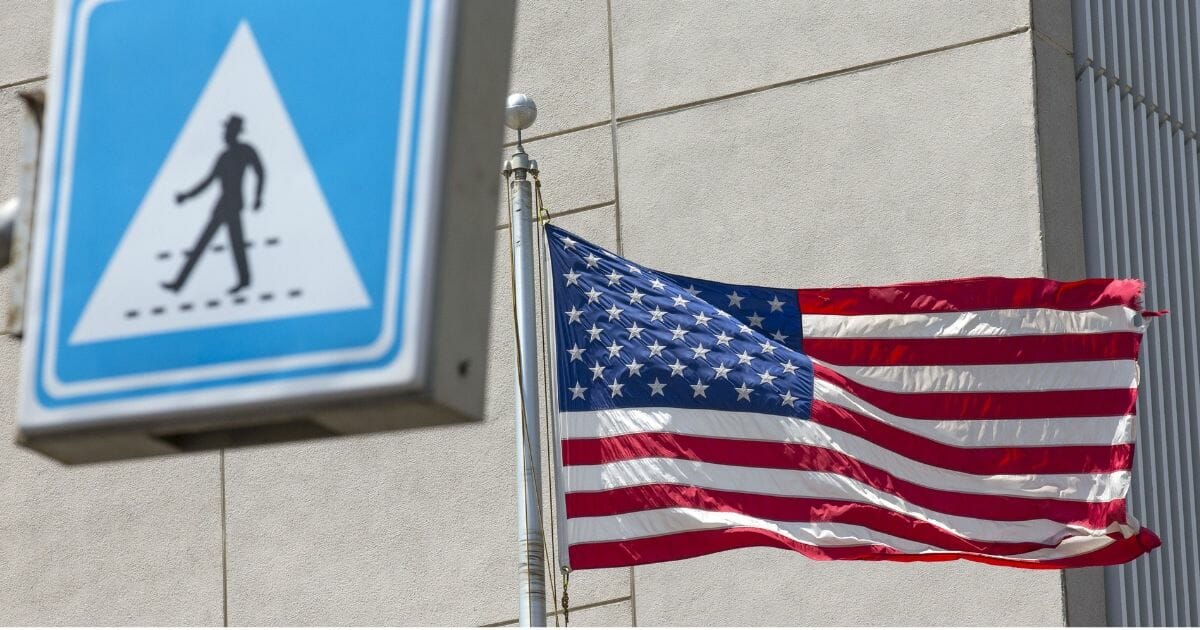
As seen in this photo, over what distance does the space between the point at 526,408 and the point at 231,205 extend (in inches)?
272

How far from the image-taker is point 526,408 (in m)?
9.31

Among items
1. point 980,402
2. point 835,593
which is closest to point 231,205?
point 980,402

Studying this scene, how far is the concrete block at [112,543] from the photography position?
40.7 ft

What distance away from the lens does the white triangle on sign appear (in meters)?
2.37

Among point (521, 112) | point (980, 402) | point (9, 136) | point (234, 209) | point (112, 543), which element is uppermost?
point (9, 136)

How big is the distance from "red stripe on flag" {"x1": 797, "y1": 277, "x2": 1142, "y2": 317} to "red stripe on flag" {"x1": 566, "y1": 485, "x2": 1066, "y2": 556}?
0.96 m

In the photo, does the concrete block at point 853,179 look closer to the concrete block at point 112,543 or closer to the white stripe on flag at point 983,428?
the white stripe on flag at point 983,428

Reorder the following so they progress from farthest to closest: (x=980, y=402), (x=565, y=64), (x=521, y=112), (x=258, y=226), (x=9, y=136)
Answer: (x=9, y=136) < (x=565, y=64) < (x=521, y=112) < (x=980, y=402) < (x=258, y=226)

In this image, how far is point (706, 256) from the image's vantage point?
37.7 ft

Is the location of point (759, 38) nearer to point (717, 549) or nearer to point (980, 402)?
point (980, 402)

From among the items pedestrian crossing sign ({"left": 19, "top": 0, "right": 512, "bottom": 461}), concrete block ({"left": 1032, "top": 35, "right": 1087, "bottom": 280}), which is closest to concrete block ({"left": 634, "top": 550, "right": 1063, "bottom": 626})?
concrete block ({"left": 1032, "top": 35, "right": 1087, "bottom": 280})

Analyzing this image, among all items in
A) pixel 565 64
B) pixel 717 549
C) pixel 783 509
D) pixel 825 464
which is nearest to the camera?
pixel 717 549

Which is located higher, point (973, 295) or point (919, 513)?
point (973, 295)

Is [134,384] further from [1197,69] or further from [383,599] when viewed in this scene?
[1197,69]
